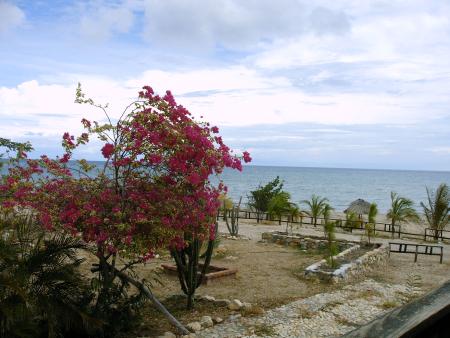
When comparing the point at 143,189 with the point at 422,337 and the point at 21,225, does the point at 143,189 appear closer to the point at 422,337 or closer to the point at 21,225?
the point at 21,225

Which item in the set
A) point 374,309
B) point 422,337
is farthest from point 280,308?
point 422,337

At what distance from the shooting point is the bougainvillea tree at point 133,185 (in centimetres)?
606

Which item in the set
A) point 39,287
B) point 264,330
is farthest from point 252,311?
point 39,287

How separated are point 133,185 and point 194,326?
7.37 ft

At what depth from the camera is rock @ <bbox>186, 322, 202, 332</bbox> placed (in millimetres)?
6859

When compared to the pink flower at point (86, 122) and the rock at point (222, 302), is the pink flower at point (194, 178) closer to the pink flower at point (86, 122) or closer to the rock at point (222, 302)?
the pink flower at point (86, 122)

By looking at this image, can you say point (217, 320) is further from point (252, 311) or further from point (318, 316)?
point (318, 316)

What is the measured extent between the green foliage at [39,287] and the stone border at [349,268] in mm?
5463

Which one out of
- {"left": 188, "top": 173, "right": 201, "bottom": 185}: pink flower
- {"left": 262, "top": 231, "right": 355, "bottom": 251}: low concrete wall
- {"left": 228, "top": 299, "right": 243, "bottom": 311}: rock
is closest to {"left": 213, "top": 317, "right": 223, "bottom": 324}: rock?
{"left": 228, "top": 299, "right": 243, "bottom": 311}: rock

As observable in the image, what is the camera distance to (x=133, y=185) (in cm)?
636

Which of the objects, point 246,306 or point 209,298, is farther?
point 209,298

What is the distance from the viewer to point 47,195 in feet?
20.6

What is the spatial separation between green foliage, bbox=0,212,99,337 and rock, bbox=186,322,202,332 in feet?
4.66

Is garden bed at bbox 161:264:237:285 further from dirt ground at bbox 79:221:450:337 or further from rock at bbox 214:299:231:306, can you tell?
rock at bbox 214:299:231:306
